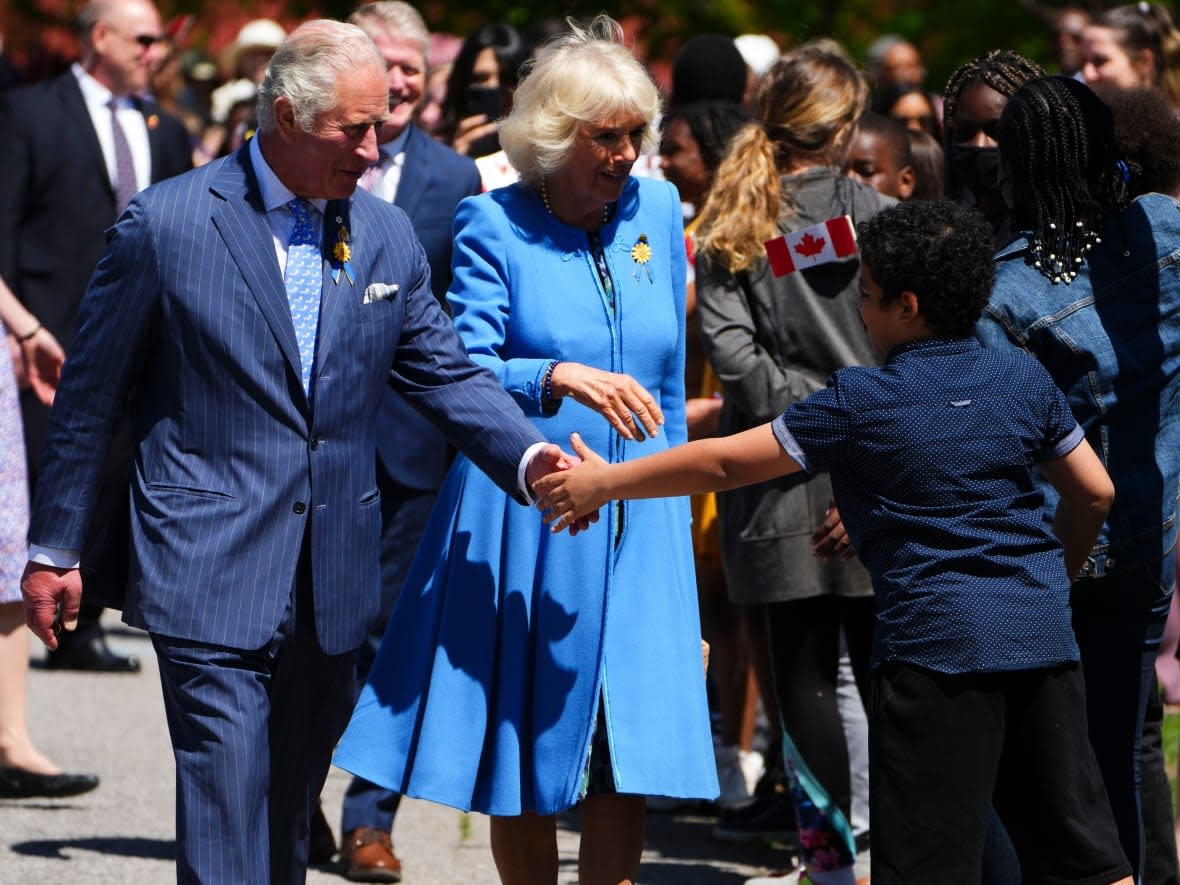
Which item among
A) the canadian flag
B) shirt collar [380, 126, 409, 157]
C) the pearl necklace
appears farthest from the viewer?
shirt collar [380, 126, 409, 157]

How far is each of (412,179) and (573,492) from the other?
2.12 metres

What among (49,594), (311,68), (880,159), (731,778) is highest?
(311,68)

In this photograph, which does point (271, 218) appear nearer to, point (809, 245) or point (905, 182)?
point (809, 245)

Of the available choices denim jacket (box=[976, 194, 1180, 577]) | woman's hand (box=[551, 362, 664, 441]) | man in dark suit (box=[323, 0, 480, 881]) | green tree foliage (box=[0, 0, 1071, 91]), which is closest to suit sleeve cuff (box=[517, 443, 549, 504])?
woman's hand (box=[551, 362, 664, 441])

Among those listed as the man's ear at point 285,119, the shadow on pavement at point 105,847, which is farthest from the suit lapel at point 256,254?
the shadow on pavement at point 105,847

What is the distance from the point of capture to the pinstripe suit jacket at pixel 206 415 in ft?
12.7

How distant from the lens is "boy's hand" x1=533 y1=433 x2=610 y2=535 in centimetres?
413

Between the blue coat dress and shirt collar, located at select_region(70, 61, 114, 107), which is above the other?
shirt collar, located at select_region(70, 61, 114, 107)

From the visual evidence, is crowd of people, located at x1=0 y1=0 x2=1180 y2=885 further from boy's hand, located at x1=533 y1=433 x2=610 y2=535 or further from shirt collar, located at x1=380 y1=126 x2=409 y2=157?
shirt collar, located at x1=380 y1=126 x2=409 y2=157

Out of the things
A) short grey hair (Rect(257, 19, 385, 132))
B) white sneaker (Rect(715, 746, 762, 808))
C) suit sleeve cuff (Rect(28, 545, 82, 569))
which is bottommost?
white sneaker (Rect(715, 746, 762, 808))

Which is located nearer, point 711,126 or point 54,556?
point 54,556

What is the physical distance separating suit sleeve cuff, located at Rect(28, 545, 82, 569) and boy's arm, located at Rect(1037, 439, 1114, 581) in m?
1.92

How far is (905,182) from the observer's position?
20.8 feet

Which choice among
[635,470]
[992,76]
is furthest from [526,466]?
[992,76]
